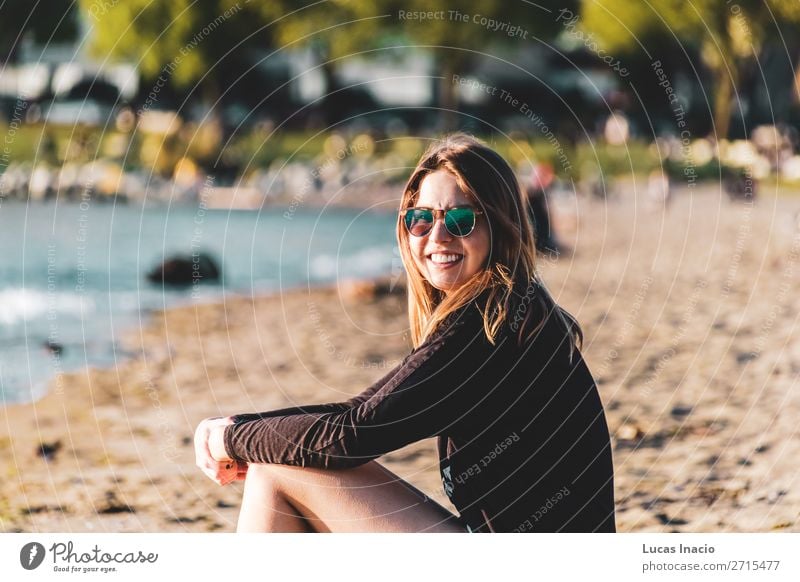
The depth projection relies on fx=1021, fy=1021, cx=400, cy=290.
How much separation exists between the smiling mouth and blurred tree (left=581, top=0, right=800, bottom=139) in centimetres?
1362

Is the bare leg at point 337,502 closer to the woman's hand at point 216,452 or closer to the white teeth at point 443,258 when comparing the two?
the woman's hand at point 216,452

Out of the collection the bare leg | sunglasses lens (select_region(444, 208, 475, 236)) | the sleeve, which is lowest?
the bare leg

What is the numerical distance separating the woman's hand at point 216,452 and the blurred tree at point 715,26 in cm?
A: 1388

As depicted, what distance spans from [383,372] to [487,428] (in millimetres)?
4109

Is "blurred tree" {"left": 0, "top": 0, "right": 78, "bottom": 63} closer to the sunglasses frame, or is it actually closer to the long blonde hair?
the sunglasses frame

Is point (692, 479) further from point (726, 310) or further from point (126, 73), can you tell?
point (126, 73)

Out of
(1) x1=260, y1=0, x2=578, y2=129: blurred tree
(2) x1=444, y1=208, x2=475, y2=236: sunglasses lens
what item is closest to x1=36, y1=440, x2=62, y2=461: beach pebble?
(2) x1=444, y1=208, x2=475, y2=236: sunglasses lens

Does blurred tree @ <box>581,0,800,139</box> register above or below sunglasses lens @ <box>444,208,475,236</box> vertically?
above

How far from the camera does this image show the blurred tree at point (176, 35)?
70.7 feet

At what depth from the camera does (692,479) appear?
3.82 metres

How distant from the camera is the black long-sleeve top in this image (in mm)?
2111

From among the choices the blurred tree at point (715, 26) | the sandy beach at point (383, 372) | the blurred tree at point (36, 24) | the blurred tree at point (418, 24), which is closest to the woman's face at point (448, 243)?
the sandy beach at point (383, 372)
